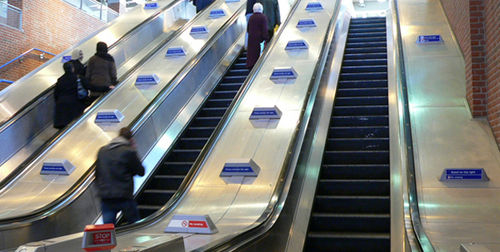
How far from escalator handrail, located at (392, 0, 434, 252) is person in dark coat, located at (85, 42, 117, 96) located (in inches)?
175

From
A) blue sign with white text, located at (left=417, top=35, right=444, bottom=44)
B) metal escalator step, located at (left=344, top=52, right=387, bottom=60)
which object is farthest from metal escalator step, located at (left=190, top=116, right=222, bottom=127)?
blue sign with white text, located at (left=417, top=35, right=444, bottom=44)

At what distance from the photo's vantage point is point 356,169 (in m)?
7.00

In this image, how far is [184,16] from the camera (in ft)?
46.9

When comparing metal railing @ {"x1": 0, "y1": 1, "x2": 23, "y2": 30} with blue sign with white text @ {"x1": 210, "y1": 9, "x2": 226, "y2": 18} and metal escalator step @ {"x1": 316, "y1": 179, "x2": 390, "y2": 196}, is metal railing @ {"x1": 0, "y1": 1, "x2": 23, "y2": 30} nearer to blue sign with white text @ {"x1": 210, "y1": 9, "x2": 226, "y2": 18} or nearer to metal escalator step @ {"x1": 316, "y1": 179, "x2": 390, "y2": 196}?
blue sign with white text @ {"x1": 210, "y1": 9, "x2": 226, "y2": 18}

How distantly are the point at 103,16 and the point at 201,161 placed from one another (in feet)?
38.1

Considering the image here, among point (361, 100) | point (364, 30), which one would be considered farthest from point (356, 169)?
point (364, 30)

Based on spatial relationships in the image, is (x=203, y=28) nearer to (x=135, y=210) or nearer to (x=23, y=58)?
(x=23, y=58)

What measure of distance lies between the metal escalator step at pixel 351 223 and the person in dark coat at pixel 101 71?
4291 mm

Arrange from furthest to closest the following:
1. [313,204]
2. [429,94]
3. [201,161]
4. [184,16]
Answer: [184,16] → [429,94] → [201,161] → [313,204]

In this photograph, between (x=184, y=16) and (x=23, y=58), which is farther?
(x=184, y=16)

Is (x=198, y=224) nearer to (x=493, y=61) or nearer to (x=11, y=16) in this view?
(x=493, y=61)

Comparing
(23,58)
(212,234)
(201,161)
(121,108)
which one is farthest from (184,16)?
(212,234)

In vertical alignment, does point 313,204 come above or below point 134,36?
below

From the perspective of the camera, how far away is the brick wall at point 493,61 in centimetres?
654
